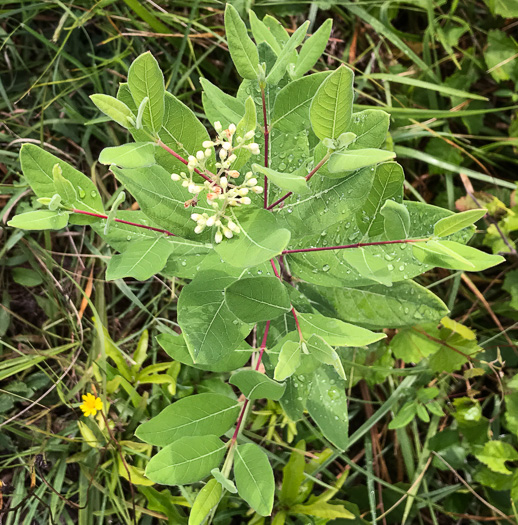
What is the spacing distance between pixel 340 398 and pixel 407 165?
1.09 m

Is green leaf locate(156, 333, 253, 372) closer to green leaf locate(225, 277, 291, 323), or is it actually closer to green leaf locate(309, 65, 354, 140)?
green leaf locate(225, 277, 291, 323)

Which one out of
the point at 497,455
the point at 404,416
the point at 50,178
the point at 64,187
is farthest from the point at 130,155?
the point at 497,455

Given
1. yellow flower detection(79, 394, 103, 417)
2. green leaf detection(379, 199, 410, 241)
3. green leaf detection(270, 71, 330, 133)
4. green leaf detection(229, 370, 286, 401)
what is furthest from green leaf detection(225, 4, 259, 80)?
yellow flower detection(79, 394, 103, 417)

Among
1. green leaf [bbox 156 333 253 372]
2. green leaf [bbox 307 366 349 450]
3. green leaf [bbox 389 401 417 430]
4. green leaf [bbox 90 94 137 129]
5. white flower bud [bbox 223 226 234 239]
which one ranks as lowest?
green leaf [bbox 389 401 417 430]

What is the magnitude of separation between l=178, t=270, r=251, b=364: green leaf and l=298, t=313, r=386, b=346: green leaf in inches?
5.6

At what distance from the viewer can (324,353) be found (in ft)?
3.02

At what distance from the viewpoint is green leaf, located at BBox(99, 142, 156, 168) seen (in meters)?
0.76

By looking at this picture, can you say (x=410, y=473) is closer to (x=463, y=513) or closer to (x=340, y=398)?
(x=463, y=513)

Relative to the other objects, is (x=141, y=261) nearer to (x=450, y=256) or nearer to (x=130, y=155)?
(x=130, y=155)

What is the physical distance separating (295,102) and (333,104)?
292 mm

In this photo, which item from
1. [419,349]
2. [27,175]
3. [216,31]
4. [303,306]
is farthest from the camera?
[216,31]

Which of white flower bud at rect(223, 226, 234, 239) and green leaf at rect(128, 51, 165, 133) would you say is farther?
white flower bud at rect(223, 226, 234, 239)

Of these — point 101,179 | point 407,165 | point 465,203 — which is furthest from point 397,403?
point 101,179

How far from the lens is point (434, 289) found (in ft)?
6.23
